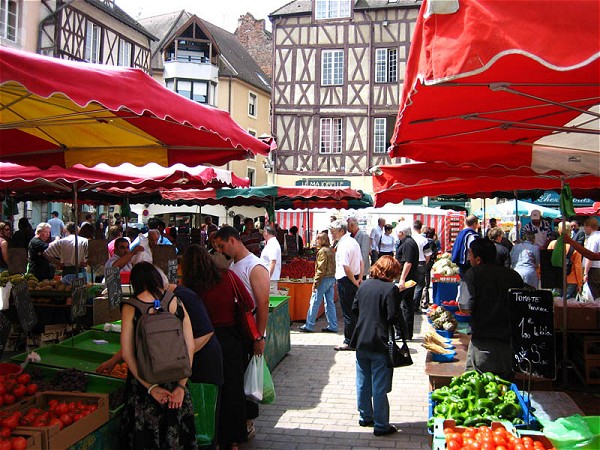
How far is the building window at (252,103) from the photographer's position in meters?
37.5

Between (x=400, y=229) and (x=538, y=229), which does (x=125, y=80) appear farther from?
(x=538, y=229)

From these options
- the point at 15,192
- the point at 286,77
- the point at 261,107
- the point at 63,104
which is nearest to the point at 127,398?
the point at 63,104

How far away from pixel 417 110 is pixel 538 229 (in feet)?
33.7

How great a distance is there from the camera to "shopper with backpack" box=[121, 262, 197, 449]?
3.65 m

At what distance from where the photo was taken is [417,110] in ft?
12.5

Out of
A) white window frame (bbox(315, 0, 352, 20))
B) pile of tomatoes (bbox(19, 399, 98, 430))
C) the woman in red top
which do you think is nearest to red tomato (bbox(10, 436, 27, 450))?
pile of tomatoes (bbox(19, 399, 98, 430))

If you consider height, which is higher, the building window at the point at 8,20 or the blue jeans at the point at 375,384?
the building window at the point at 8,20

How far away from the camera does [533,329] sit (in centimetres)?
462

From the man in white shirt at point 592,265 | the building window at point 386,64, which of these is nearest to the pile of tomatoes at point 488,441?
the man in white shirt at point 592,265

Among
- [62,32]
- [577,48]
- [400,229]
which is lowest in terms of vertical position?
[400,229]

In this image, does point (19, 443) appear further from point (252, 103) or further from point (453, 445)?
point (252, 103)

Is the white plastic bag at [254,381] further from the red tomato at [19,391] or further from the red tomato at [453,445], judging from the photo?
the red tomato at [453,445]

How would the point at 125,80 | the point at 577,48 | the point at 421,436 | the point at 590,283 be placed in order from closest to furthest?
the point at 577,48 → the point at 125,80 → the point at 421,436 → the point at 590,283

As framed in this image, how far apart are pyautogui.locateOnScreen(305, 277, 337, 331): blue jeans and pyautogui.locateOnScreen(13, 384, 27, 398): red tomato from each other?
244 inches
